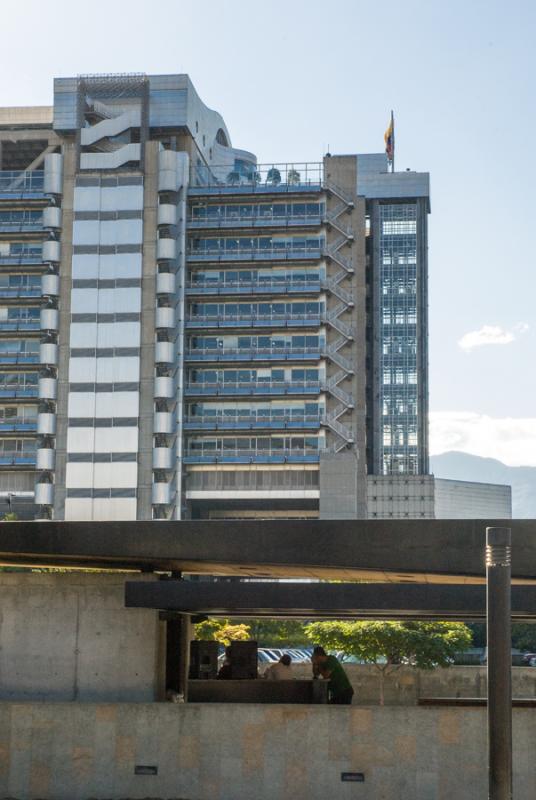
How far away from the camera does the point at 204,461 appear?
108875mm

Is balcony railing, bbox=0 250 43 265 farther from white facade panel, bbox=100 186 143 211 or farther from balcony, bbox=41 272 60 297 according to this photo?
white facade panel, bbox=100 186 143 211

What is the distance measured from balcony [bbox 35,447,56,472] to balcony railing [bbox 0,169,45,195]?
25.0 meters

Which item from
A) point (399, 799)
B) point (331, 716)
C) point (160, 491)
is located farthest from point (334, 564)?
point (160, 491)

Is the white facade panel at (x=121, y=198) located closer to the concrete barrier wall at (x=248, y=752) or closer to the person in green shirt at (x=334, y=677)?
the person in green shirt at (x=334, y=677)

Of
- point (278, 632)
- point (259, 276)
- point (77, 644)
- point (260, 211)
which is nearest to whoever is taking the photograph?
point (77, 644)

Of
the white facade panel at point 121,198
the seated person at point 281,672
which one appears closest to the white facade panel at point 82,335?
the white facade panel at point 121,198

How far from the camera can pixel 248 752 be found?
20312 mm

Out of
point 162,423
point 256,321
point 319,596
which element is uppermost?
point 256,321

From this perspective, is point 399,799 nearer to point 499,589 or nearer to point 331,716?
point 331,716

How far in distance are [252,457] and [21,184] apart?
34424 millimetres

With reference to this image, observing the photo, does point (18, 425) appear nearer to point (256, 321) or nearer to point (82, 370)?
point (82, 370)

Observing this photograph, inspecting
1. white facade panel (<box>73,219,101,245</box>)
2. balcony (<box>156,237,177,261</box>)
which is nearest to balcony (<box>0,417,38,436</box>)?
white facade panel (<box>73,219,101,245</box>)

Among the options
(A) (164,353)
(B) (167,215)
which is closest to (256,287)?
(B) (167,215)

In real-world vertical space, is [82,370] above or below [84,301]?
below
